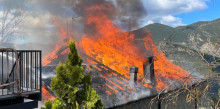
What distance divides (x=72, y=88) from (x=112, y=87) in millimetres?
5540

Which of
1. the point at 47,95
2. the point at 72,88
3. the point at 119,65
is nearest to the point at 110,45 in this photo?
the point at 119,65

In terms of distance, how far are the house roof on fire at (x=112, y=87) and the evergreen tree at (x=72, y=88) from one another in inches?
109

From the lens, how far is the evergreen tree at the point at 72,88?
6594 millimetres

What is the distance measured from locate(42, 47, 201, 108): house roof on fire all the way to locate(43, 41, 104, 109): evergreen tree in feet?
9.11

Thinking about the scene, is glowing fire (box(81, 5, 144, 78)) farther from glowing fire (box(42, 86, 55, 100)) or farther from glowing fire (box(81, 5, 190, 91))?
glowing fire (box(42, 86, 55, 100))

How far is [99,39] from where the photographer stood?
2316 centimetres

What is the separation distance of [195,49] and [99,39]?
65.1 ft

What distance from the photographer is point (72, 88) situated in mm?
6609

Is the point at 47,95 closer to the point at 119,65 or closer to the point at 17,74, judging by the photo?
the point at 17,74

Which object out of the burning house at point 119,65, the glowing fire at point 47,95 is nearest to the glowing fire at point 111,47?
the burning house at point 119,65

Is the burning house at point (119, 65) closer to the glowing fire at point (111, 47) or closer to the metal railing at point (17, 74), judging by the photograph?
the glowing fire at point (111, 47)

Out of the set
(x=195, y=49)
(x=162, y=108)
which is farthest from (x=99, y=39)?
(x=195, y=49)

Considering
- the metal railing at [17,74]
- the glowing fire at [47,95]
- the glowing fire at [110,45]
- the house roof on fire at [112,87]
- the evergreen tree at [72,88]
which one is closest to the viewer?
the metal railing at [17,74]

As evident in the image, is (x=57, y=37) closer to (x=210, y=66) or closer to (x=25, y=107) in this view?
(x=25, y=107)
